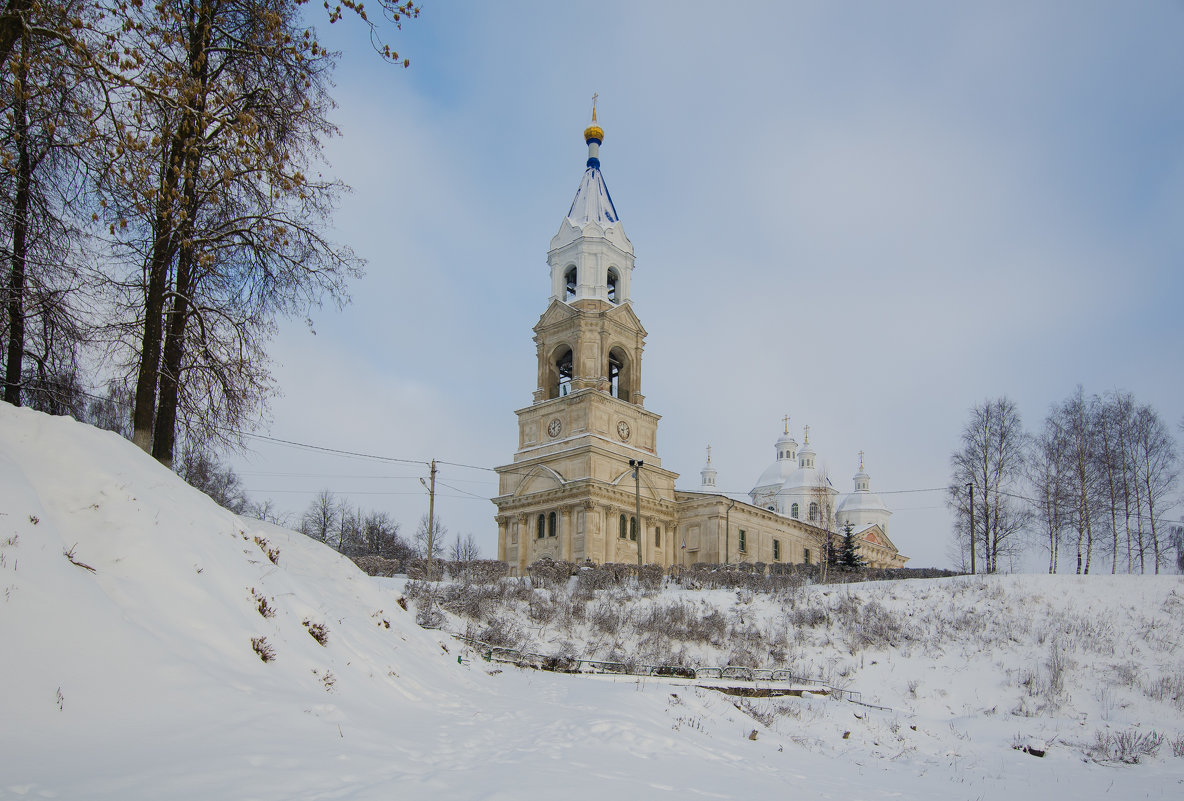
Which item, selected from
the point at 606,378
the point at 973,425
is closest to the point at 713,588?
the point at 973,425

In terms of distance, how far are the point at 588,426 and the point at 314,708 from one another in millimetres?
38022

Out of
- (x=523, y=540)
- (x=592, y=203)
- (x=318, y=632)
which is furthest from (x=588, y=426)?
(x=318, y=632)

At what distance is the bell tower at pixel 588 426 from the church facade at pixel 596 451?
0.21 ft

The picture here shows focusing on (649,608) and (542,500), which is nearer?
(649,608)

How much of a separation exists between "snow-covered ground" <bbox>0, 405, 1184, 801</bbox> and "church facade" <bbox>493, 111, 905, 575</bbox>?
27.6 meters

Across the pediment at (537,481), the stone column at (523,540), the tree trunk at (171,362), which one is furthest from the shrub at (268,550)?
the stone column at (523,540)

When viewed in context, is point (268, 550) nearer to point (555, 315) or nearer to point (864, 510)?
point (555, 315)

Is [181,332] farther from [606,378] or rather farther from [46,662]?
[606,378]

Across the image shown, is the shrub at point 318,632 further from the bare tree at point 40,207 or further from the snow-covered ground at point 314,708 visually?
the bare tree at point 40,207

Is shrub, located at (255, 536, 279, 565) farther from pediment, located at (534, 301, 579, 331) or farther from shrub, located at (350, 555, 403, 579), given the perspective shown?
pediment, located at (534, 301, 579, 331)

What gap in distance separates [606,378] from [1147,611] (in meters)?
29.4

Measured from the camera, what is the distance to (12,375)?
12.5 m

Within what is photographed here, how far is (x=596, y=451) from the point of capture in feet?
146

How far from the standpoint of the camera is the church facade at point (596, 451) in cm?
4444
